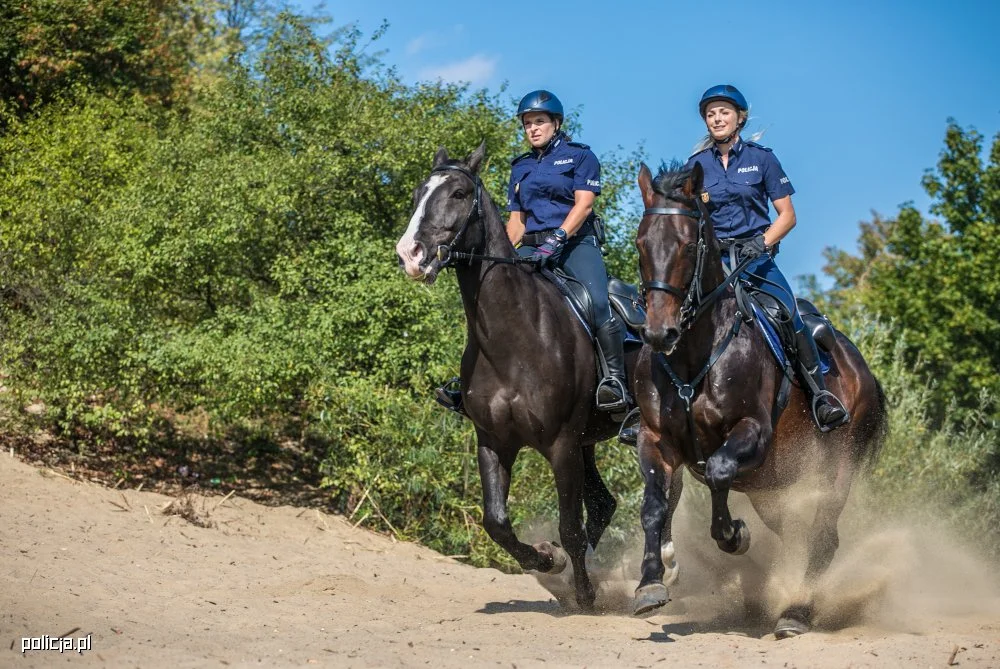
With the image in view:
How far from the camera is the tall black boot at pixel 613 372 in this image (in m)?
8.83

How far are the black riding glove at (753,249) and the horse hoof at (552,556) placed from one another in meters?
2.81

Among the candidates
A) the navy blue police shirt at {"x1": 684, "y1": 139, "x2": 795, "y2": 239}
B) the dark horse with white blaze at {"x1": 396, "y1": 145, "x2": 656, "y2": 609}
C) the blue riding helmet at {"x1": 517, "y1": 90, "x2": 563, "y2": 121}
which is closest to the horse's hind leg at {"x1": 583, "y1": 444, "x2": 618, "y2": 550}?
the dark horse with white blaze at {"x1": 396, "y1": 145, "x2": 656, "y2": 609}

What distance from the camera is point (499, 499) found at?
8.72 meters

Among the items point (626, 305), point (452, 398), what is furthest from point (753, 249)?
point (452, 398)

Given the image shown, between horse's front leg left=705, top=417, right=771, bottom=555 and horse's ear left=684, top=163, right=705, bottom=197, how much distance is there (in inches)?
64.3

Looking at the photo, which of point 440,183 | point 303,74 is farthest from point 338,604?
point 303,74

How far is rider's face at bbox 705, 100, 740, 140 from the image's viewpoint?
871 centimetres

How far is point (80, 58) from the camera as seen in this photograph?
69.9 feet

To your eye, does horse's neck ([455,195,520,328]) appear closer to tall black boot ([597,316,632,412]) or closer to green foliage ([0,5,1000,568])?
tall black boot ([597,316,632,412])

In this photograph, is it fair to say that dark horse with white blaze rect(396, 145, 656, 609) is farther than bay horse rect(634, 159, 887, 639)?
Yes

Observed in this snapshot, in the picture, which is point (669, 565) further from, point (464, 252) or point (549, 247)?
point (464, 252)

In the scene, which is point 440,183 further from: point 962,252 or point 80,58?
point 962,252

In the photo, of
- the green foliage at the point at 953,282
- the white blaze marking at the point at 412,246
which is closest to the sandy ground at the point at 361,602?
the white blaze marking at the point at 412,246

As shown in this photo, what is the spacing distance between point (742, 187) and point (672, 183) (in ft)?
4.55
